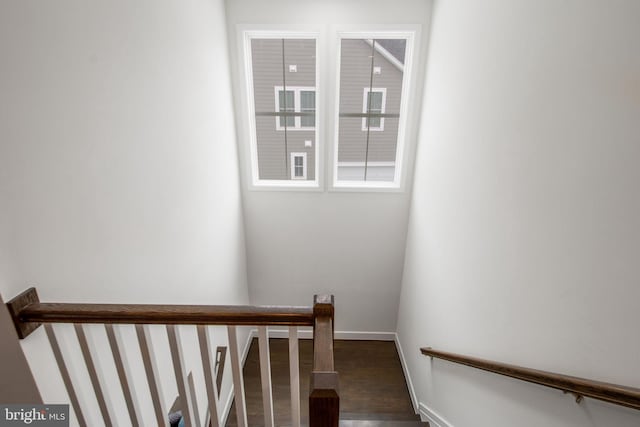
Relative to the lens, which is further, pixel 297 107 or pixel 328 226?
pixel 328 226

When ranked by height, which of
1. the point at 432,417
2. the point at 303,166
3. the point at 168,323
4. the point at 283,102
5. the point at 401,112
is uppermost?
the point at 283,102

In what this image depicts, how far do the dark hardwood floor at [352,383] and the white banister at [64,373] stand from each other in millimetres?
1971

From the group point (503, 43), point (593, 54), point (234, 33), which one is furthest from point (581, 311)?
point (234, 33)

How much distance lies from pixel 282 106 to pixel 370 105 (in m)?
0.96

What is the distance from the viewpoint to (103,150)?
124cm

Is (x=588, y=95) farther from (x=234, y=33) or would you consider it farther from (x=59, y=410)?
(x=234, y=33)

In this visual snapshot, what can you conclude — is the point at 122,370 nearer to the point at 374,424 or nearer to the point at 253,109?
the point at 374,424

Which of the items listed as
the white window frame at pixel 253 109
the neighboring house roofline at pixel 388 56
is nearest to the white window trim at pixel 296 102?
the white window frame at pixel 253 109

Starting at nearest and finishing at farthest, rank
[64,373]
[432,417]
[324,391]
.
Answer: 1. [324,391]
2. [64,373]
3. [432,417]

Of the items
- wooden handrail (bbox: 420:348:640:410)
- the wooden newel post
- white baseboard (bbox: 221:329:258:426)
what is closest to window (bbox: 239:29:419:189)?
white baseboard (bbox: 221:329:258:426)

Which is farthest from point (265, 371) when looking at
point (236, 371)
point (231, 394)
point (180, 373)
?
point (231, 394)

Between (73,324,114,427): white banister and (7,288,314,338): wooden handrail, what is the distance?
0.08 m

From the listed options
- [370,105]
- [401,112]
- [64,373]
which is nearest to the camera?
[64,373]

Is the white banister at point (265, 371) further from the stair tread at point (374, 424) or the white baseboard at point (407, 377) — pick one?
the white baseboard at point (407, 377)
